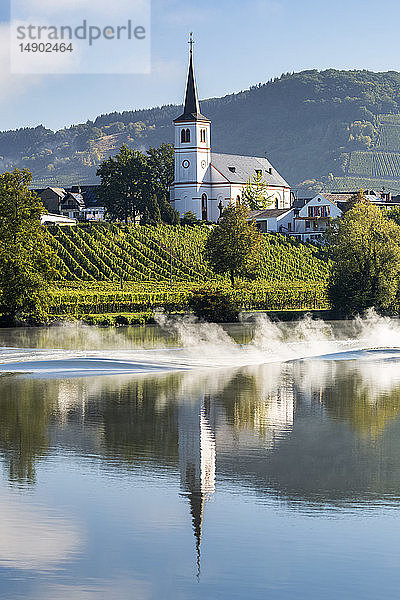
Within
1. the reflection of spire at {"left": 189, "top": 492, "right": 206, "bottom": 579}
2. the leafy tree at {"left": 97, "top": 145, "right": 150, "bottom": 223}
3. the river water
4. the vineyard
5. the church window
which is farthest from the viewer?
the church window

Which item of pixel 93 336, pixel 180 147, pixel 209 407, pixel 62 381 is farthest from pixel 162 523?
pixel 180 147

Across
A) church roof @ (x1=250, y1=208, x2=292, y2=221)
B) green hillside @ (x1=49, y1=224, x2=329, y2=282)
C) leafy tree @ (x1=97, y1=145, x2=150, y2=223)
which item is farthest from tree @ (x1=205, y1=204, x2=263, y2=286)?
church roof @ (x1=250, y1=208, x2=292, y2=221)

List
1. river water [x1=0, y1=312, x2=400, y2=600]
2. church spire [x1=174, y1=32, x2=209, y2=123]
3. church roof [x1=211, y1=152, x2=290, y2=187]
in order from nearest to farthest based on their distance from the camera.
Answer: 1. river water [x1=0, y1=312, x2=400, y2=600]
2. church spire [x1=174, y1=32, x2=209, y2=123]
3. church roof [x1=211, y1=152, x2=290, y2=187]

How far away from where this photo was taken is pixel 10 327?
5531cm

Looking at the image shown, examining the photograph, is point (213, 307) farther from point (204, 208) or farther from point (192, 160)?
point (192, 160)

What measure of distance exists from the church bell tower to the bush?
7476cm

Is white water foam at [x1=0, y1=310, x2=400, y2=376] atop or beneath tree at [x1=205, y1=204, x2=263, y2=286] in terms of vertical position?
beneath

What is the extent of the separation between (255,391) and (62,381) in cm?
701

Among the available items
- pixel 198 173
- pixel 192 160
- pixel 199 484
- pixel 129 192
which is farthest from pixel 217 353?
pixel 192 160

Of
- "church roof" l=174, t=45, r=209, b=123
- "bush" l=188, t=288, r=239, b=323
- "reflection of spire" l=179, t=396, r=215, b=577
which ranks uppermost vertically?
"church roof" l=174, t=45, r=209, b=123

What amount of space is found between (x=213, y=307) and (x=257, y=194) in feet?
275

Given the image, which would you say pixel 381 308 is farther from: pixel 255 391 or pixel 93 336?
pixel 255 391

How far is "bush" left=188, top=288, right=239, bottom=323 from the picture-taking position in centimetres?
6053

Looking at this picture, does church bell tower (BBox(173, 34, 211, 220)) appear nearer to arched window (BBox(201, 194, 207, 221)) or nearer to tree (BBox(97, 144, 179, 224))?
arched window (BBox(201, 194, 207, 221))
